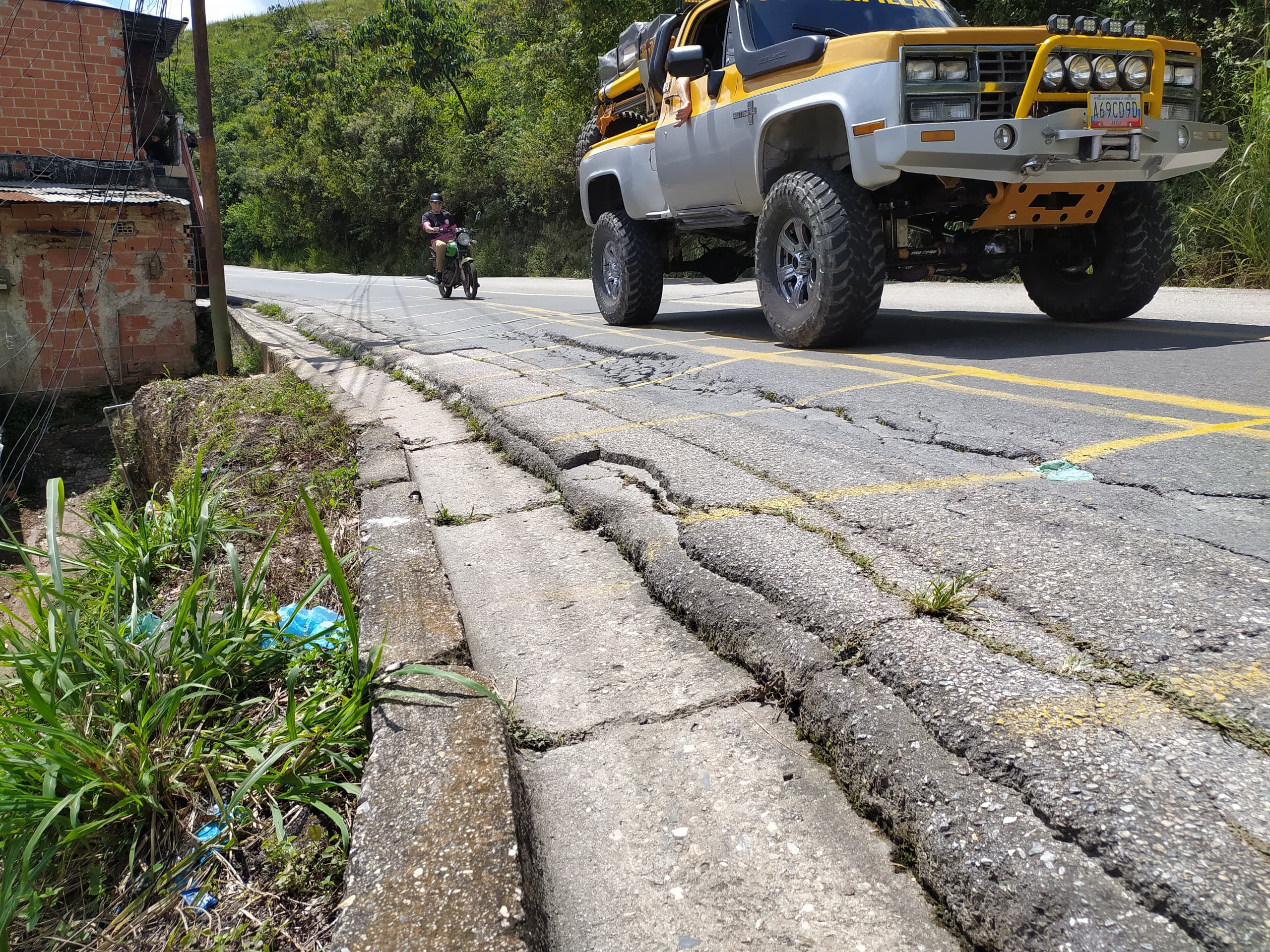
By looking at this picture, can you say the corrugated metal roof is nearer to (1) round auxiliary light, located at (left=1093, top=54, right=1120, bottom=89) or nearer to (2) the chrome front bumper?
(2) the chrome front bumper

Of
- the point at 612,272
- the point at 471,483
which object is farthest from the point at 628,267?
the point at 471,483

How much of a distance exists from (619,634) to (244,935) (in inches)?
46.0

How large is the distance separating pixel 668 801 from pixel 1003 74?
4.88m

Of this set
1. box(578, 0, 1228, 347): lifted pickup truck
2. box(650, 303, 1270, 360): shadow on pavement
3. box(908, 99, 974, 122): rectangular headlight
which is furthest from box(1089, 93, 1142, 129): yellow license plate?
box(650, 303, 1270, 360): shadow on pavement

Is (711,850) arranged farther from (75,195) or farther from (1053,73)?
(75,195)

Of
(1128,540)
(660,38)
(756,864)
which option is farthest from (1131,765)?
(660,38)

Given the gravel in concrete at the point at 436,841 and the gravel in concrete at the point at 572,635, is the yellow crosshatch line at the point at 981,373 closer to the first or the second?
the gravel in concrete at the point at 572,635

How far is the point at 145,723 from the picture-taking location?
81.7 inches

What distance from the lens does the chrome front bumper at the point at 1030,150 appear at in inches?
201

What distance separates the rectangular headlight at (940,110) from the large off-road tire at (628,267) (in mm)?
3345

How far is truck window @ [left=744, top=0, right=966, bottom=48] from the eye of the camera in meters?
6.27

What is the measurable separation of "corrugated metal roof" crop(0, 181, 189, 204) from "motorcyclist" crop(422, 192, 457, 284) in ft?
14.3

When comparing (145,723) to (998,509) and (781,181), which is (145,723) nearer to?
(998,509)

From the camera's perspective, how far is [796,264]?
617cm
